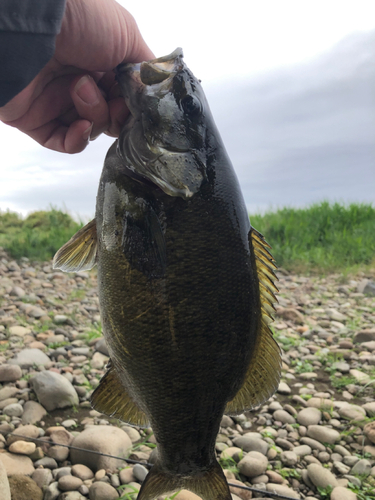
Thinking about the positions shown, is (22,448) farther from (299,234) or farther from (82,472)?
(299,234)

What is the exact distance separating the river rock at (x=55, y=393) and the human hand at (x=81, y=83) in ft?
7.14

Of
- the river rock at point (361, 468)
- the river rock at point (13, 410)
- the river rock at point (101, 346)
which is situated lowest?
the river rock at point (361, 468)

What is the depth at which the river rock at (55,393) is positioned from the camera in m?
3.81

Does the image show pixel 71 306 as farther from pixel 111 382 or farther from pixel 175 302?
pixel 175 302

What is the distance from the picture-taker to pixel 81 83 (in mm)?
2217

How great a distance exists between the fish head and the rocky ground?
2007 millimetres

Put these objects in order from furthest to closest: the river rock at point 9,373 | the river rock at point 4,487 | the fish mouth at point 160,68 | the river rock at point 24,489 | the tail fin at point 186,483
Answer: the river rock at point 9,373
the river rock at point 24,489
the river rock at point 4,487
the tail fin at point 186,483
the fish mouth at point 160,68

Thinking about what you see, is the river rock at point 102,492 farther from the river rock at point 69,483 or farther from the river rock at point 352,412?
the river rock at point 352,412

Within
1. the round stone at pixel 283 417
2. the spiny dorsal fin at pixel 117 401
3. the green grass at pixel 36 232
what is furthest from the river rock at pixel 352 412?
the green grass at pixel 36 232

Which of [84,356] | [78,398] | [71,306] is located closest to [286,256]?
[71,306]

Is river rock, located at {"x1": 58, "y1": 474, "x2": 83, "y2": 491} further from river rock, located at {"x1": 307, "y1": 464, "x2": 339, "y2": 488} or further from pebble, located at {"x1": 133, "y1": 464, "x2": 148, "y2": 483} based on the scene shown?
river rock, located at {"x1": 307, "y1": 464, "x2": 339, "y2": 488}

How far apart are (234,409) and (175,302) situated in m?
0.66

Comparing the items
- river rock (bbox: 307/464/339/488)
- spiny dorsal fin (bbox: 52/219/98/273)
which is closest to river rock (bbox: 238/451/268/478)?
river rock (bbox: 307/464/339/488)

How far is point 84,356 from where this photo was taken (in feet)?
16.1
